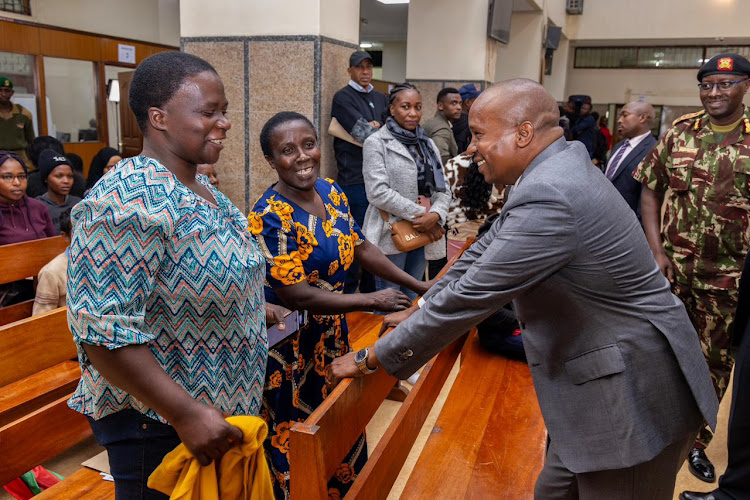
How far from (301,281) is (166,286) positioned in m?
0.78

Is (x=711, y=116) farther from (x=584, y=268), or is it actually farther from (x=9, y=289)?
(x=9, y=289)

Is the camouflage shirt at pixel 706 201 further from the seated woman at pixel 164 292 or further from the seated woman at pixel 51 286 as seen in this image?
the seated woman at pixel 51 286

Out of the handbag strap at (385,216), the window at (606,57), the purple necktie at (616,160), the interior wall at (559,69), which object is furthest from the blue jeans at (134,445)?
the window at (606,57)

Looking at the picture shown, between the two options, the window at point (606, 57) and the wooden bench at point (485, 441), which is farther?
the window at point (606, 57)

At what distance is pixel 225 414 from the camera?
1472mm

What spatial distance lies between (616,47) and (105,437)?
1787 cm

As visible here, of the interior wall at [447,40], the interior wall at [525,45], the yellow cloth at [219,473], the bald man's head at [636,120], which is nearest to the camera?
the yellow cloth at [219,473]

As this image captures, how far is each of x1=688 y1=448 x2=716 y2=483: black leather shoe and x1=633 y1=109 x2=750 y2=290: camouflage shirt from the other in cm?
84

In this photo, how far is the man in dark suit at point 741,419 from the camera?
2330 mm

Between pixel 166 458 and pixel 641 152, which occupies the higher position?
pixel 641 152

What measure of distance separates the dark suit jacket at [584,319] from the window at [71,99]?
353 inches

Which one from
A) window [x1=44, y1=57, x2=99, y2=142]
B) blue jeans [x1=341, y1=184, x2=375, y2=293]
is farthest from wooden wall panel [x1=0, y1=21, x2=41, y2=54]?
blue jeans [x1=341, y1=184, x2=375, y2=293]

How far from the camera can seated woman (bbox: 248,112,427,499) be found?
2111 millimetres

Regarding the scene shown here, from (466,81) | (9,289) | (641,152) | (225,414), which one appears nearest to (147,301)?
(225,414)
